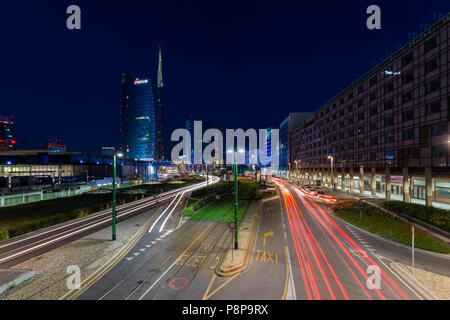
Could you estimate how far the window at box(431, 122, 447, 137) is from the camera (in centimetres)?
3055

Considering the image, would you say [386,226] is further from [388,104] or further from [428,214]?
[388,104]

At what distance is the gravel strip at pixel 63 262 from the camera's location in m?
10.3

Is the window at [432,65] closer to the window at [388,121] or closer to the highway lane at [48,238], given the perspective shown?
the window at [388,121]

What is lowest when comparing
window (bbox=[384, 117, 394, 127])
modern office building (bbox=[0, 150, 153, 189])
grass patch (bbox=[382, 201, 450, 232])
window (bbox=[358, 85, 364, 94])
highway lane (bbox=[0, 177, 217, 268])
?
highway lane (bbox=[0, 177, 217, 268])

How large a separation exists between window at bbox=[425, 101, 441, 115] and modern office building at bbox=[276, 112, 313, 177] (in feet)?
283

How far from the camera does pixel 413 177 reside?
124 feet

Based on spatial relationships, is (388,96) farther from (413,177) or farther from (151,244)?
(151,244)

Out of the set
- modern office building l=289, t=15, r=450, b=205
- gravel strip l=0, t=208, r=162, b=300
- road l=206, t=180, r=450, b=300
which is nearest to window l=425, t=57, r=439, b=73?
modern office building l=289, t=15, r=450, b=205

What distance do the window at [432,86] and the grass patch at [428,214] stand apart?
1968 cm

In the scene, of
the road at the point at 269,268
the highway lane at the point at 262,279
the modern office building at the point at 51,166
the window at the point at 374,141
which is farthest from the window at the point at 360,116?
the modern office building at the point at 51,166

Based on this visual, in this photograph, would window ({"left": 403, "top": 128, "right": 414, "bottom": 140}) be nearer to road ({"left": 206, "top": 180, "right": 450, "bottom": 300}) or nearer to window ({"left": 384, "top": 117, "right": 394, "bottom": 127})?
window ({"left": 384, "top": 117, "right": 394, "bottom": 127})

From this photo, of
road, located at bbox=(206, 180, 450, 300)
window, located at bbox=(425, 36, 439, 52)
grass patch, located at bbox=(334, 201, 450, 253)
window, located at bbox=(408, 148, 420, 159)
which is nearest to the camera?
road, located at bbox=(206, 180, 450, 300)
